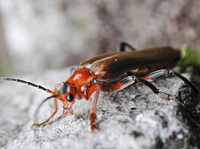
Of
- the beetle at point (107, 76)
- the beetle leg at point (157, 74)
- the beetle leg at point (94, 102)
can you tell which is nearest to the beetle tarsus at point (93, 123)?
the beetle leg at point (94, 102)

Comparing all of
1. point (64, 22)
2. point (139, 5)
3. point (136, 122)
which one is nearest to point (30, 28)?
point (64, 22)

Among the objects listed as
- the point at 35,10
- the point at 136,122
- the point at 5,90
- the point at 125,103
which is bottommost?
the point at 136,122

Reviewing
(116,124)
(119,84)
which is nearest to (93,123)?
(116,124)

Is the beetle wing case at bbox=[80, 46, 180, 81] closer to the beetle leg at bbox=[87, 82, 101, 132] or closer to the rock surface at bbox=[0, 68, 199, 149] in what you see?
the beetle leg at bbox=[87, 82, 101, 132]

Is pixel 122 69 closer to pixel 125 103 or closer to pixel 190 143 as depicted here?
pixel 125 103

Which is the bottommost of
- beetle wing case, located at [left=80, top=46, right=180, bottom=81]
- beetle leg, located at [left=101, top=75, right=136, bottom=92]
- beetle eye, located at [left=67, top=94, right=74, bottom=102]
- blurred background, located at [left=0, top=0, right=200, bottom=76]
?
beetle eye, located at [left=67, top=94, right=74, bottom=102]

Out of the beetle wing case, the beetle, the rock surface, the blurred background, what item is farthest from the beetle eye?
the blurred background
